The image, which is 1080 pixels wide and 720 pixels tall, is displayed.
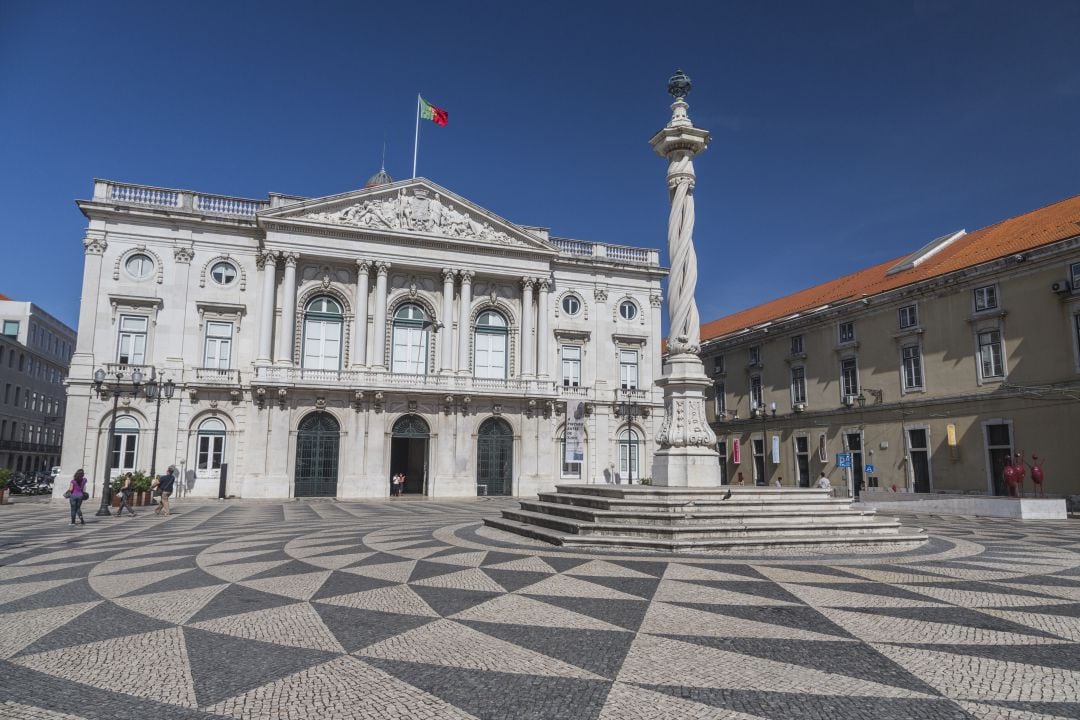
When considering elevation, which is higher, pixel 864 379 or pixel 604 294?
pixel 604 294

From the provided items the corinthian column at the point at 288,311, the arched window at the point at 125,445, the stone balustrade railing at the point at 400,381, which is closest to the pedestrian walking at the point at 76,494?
the stone balustrade railing at the point at 400,381

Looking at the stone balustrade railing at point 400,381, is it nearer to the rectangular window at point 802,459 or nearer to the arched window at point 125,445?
the arched window at point 125,445

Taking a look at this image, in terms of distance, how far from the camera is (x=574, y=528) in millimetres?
12203

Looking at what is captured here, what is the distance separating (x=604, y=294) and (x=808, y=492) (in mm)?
26783

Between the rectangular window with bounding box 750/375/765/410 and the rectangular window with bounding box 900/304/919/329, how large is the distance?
11.0m

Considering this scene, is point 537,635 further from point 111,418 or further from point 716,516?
point 111,418

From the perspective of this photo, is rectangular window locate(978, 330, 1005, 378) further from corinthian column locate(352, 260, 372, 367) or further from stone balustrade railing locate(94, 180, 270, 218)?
stone balustrade railing locate(94, 180, 270, 218)

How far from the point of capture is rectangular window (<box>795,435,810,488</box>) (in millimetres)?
37312

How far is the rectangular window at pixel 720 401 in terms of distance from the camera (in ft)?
147

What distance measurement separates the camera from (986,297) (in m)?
27.6

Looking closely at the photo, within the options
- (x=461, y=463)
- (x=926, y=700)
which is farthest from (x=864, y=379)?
(x=926, y=700)

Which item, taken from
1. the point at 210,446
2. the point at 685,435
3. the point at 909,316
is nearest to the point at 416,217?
the point at 210,446

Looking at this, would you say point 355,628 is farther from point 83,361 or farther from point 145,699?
point 83,361

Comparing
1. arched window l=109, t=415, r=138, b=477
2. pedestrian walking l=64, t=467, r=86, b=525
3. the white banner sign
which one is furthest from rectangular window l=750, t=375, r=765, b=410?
pedestrian walking l=64, t=467, r=86, b=525
